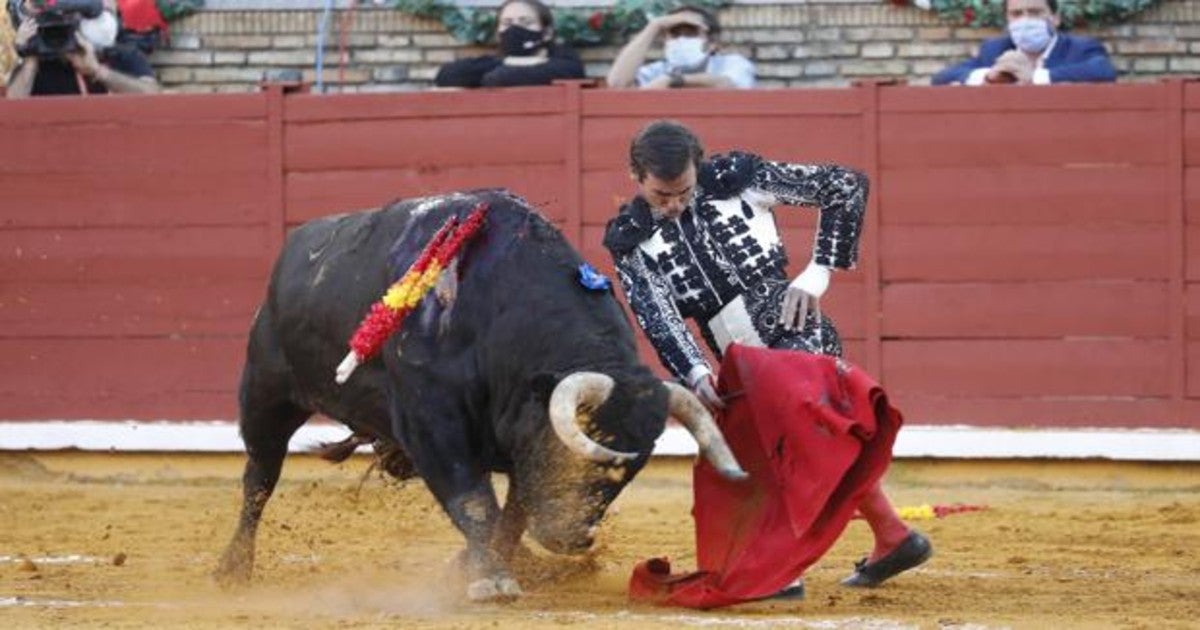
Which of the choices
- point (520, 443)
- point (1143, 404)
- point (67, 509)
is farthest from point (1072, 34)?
point (520, 443)

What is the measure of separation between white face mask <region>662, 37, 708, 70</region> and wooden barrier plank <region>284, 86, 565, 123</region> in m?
0.44

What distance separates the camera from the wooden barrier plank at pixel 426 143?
9.62 meters

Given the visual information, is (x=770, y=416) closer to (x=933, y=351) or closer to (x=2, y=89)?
(x=933, y=351)

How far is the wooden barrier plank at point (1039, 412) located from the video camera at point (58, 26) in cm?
337

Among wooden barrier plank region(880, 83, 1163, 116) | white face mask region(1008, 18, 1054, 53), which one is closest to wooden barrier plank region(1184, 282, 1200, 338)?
wooden barrier plank region(880, 83, 1163, 116)

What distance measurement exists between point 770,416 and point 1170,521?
2601 millimetres

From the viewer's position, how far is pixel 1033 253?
30.5 feet

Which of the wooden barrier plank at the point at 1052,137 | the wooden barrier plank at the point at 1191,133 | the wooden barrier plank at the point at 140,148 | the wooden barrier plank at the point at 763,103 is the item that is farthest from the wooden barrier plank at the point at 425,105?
the wooden barrier plank at the point at 1191,133

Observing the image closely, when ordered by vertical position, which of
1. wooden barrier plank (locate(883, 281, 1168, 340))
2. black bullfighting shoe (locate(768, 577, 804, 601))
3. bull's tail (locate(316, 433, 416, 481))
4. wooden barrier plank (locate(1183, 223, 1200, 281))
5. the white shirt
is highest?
the white shirt

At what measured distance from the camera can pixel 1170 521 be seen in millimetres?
8164

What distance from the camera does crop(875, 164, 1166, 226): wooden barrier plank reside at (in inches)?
364

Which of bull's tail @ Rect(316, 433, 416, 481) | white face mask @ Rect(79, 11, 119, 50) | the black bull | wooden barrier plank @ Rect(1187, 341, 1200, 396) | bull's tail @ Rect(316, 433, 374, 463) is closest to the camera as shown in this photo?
the black bull

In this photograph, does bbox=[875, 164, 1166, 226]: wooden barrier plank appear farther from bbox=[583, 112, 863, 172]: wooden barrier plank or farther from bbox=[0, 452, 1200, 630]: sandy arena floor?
bbox=[0, 452, 1200, 630]: sandy arena floor

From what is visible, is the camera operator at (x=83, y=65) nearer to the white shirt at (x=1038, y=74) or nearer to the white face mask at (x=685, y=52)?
the white face mask at (x=685, y=52)
